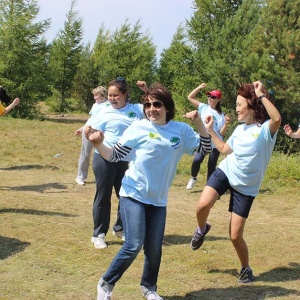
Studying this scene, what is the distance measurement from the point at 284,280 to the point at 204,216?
977 millimetres

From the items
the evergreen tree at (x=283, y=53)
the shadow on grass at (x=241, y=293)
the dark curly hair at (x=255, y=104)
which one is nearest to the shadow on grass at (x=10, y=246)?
the shadow on grass at (x=241, y=293)

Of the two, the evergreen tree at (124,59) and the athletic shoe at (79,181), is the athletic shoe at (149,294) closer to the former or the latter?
the athletic shoe at (79,181)

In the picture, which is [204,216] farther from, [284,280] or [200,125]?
[200,125]

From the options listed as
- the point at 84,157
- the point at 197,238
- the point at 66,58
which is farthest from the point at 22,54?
the point at 197,238

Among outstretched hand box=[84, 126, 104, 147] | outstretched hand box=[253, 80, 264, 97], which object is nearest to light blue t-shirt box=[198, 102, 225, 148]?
outstretched hand box=[253, 80, 264, 97]

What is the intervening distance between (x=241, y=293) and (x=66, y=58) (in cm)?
2957

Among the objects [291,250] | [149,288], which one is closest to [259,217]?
[291,250]

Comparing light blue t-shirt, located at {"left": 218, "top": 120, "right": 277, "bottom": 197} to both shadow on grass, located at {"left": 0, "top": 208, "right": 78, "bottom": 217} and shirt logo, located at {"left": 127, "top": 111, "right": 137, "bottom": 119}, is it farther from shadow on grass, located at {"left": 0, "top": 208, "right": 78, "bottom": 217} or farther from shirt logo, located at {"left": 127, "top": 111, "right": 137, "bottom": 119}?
shadow on grass, located at {"left": 0, "top": 208, "right": 78, "bottom": 217}

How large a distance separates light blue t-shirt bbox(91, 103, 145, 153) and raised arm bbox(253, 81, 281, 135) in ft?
5.49

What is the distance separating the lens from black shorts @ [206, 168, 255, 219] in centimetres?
456

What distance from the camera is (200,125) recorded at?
12.9 feet

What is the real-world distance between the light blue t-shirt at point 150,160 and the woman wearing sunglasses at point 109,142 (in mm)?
1587

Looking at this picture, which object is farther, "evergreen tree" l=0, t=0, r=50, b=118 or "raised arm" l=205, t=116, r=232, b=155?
"evergreen tree" l=0, t=0, r=50, b=118

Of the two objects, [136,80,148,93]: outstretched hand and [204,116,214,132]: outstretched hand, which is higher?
[136,80,148,93]: outstretched hand
